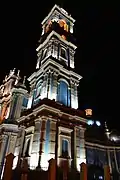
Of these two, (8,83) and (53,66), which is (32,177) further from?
(8,83)

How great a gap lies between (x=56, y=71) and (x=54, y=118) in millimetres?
6858

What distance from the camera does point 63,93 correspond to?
2456cm

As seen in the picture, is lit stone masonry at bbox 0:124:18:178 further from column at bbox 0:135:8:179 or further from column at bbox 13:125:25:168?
column at bbox 13:125:25:168

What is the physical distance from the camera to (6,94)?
33.9 m

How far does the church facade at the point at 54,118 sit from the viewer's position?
763 inches

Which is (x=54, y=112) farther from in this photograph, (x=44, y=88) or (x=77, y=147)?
(x=77, y=147)

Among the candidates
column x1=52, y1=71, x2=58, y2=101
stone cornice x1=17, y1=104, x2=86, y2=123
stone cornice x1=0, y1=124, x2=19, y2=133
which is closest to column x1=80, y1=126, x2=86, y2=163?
A: stone cornice x1=17, y1=104, x2=86, y2=123

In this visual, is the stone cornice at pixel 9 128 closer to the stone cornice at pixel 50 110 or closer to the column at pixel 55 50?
the stone cornice at pixel 50 110

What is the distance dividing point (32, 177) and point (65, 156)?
13.5 ft

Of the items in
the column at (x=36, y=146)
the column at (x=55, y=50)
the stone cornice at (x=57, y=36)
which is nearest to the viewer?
the column at (x=36, y=146)

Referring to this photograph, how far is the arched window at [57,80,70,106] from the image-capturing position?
2377 cm

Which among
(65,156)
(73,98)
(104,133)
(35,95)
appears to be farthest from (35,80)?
(104,133)

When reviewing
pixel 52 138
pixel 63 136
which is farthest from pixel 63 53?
pixel 52 138

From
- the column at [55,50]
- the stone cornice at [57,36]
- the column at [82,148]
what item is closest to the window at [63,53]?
the column at [55,50]
